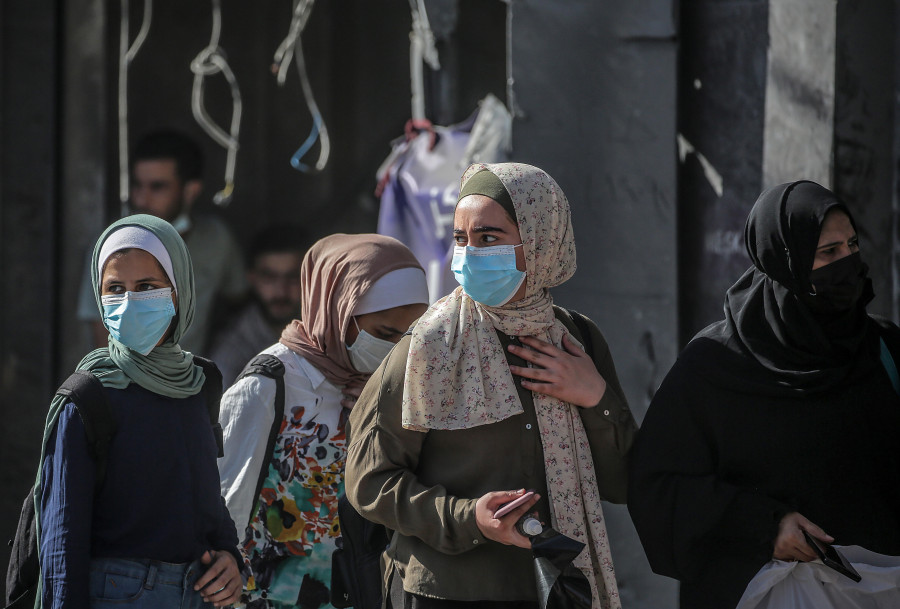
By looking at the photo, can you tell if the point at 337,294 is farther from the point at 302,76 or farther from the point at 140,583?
the point at 302,76

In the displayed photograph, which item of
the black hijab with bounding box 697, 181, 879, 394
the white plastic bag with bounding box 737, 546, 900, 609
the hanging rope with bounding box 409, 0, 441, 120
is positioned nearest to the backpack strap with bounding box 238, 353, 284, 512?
the black hijab with bounding box 697, 181, 879, 394

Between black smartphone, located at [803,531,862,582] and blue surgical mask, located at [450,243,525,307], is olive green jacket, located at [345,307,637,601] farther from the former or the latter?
black smartphone, located at [803,531,862,582]

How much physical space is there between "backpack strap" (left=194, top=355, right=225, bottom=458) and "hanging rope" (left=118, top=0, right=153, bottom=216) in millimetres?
3093

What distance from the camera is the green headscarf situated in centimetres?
296

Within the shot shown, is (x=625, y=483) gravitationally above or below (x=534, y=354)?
below

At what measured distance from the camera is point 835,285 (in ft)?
9.30

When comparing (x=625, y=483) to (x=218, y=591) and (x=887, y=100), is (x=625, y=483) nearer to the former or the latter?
(x=218, y=591)

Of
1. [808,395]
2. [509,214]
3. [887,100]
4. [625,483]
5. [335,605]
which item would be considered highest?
[887,100]

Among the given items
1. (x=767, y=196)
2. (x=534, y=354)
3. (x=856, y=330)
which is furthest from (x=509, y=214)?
(x=856, y=330)

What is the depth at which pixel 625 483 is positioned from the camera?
295 centimetres

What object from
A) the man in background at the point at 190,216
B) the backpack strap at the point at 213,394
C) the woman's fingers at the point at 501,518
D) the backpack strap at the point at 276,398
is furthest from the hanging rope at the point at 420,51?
the woman's fingers at the point at 501,518

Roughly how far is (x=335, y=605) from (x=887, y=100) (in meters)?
2.56

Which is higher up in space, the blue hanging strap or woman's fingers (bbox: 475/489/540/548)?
the blue hanging strap

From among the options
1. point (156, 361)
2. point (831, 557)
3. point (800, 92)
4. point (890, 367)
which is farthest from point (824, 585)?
point (800, 92)
